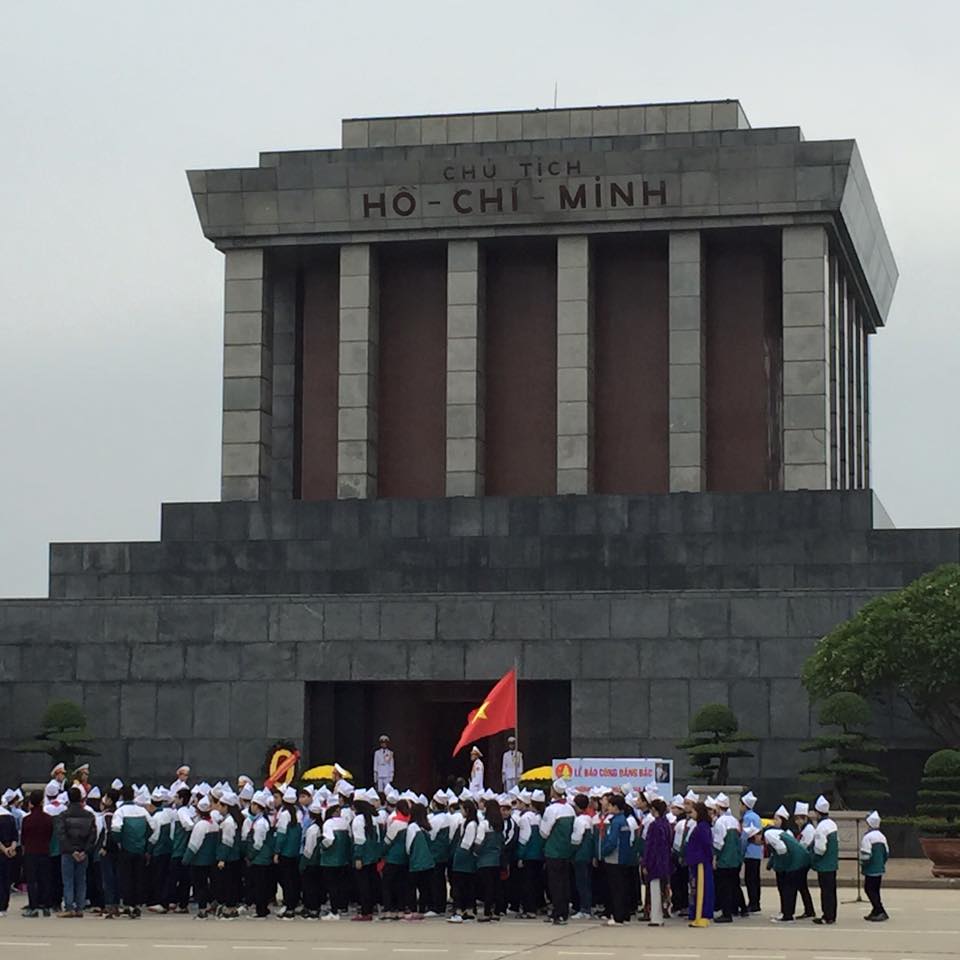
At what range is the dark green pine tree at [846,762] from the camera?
40250 millimetres

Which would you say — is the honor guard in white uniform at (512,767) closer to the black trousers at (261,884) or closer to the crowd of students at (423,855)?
the crowd of students at (423,855)

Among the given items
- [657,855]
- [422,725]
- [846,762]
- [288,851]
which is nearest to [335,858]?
[288,851]

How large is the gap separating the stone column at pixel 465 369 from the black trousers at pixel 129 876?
20.7 m

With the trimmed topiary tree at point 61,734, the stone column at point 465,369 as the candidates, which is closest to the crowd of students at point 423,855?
the trimmed topiary tree at point 61,734

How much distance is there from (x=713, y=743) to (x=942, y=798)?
5329 millimetres

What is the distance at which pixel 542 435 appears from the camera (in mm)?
52656

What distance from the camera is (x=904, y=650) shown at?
40125 mm

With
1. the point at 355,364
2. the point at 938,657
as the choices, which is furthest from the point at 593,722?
the point at 355,364

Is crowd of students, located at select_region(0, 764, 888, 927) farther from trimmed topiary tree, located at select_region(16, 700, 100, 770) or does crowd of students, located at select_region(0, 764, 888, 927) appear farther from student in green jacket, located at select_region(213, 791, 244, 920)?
trimmed topiary tree, located at select_region(16, 700, 100, 770)

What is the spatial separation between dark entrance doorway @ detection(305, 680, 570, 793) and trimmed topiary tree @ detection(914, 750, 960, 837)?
32.1 ft

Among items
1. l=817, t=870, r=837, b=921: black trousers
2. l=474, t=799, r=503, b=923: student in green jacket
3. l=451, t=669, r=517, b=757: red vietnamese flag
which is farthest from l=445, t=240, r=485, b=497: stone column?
l=817, t=870, r=837, b=921: black trousers

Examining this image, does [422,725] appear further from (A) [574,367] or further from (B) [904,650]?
(B) [904,650]

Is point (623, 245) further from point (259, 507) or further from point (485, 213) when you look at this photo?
point (259, 507)

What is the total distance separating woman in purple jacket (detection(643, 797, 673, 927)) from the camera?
29594mm
